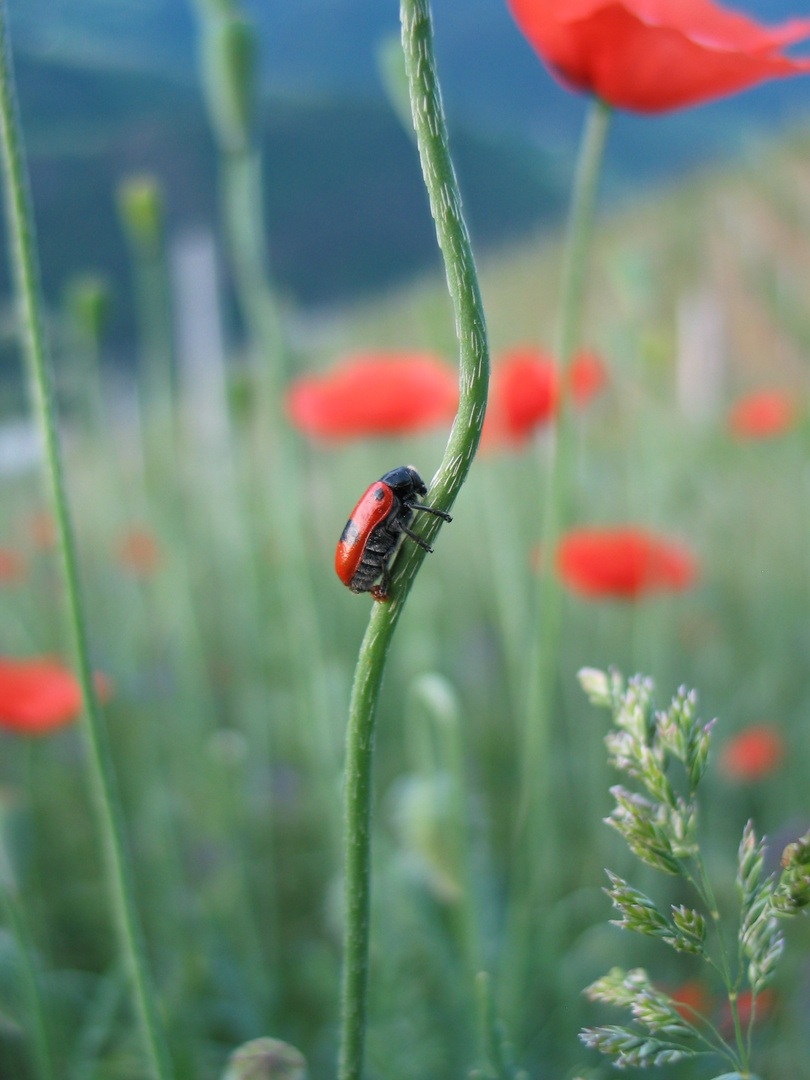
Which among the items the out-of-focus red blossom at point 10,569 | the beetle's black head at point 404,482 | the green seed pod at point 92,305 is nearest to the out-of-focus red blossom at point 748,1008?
the beetle's black head at point 404,482

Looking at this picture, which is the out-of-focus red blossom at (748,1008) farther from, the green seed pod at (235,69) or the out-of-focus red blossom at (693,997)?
the green seed pod at (235,69)

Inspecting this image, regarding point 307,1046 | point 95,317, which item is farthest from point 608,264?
point 307,1046

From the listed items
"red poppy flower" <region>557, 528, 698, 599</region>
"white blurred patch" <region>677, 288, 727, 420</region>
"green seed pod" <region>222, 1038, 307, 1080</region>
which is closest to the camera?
"green seed pod" <region>222, 1038, 307, 1080</region>

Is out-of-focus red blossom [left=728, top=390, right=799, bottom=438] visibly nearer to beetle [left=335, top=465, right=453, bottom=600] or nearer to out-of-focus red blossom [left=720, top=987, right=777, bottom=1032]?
out-of-focus red blossom [left=720, top=987, right=777, bottom=1032]

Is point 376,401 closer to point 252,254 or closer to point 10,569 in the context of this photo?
point 252,254

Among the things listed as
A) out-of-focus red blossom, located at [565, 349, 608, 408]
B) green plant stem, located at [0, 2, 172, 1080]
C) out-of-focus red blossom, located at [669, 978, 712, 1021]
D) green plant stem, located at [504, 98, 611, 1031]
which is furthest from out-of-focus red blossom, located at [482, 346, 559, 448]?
green plant stem, located at [0, 2, 172, 1080]

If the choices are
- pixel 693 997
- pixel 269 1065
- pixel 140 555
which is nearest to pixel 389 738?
pixel 140 555
